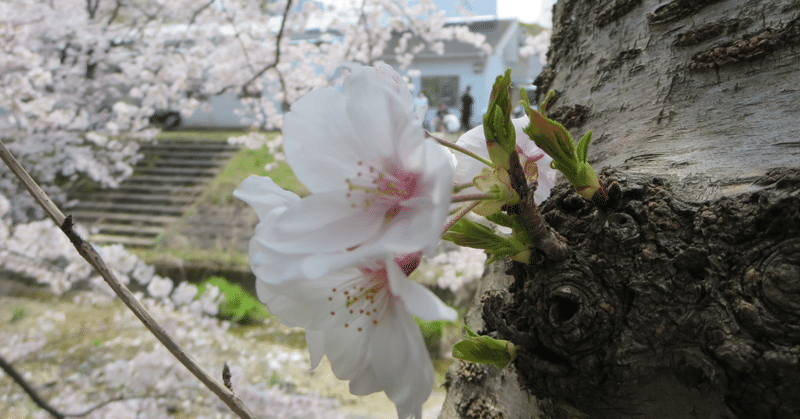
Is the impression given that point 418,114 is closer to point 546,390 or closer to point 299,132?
point 299,132

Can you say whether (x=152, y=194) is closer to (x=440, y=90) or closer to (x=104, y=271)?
(x=440, y=90)

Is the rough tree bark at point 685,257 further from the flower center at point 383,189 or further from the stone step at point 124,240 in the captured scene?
the stone step at point 124,240

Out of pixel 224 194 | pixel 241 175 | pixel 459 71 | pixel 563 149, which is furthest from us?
pixel 459 71

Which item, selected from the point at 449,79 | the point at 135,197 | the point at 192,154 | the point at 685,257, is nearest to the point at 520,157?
the point at 685,257

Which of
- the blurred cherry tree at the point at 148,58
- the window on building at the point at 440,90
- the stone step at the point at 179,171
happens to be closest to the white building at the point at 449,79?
the window on building at the point at 440,90

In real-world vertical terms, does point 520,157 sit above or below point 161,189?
above

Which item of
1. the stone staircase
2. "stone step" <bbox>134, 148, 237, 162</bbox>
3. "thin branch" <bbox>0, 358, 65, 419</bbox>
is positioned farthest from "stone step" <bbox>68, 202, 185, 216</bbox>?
"thin branch" <bbox>0, 358, 65, 419</bbox>
